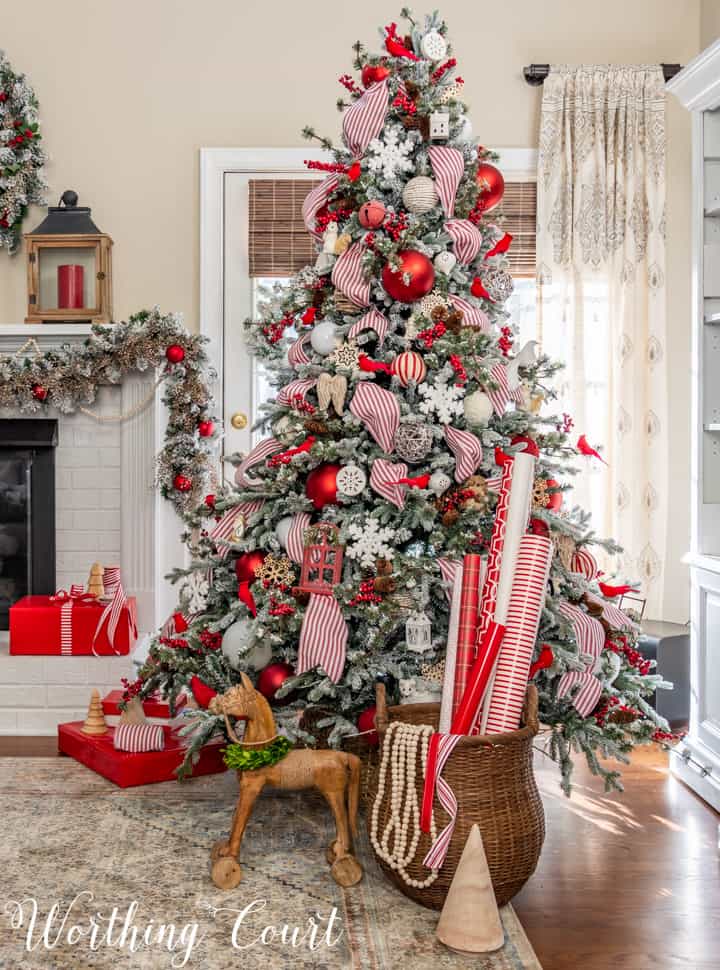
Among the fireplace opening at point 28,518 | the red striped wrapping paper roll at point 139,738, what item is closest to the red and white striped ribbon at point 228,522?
the red striped wrapping paper roll at point 139,738

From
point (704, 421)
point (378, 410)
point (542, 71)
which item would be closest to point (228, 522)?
point (378, 410)

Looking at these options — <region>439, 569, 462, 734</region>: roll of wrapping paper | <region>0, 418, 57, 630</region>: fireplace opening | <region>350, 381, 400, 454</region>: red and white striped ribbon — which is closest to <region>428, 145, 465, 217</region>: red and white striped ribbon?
<region>350, 381, 400, 454</region>: red and white striped ribbon

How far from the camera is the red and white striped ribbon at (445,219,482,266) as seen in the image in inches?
102

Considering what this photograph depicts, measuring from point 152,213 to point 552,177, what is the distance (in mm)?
1692

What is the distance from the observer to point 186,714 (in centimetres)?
268

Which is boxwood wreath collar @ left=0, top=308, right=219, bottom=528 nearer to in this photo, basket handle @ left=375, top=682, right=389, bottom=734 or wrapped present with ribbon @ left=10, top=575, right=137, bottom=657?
wrapped present with ribbon @ left=10, top=575, right=137, bottom=657

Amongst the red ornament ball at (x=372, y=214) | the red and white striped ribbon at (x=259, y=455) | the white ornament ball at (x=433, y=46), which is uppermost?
the white ornament ball at (x=433, y=46)

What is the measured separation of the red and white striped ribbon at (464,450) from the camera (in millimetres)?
2480

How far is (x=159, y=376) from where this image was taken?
12.5ft

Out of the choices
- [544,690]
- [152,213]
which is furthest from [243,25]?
[544,690]

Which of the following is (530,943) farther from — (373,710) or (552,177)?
(552,177)

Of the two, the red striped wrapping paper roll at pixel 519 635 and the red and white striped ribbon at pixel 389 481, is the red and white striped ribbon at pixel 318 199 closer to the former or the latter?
the red and white striped ribbon at pixel 389 481

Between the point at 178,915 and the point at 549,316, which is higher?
the point at 549,316

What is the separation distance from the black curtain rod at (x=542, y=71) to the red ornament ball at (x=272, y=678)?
8.97 feet
